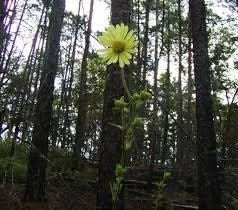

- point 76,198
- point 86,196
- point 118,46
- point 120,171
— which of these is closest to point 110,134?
point 118,46

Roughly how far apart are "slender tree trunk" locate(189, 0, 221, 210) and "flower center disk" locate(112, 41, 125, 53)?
4.76 m

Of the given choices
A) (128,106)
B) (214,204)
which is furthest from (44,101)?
(128,106)

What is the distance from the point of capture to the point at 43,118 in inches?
321

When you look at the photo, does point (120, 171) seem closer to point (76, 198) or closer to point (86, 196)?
point (76, 198)

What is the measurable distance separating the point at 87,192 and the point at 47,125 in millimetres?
1691

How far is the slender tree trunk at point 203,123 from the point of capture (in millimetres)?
5719

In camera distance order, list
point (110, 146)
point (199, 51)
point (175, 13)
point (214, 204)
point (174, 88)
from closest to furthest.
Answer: point (110, 146) → point (214, 204) → point (199, 51) → point (175, 13) → point (174, 88)

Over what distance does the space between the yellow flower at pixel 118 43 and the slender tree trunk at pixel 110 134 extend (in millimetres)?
2663

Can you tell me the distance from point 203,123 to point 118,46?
5.10 m

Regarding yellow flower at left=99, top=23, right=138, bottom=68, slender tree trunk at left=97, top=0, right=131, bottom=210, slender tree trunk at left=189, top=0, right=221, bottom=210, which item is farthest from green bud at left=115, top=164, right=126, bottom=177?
slender tree trunk at left=189, top=0, right=221, bottom=210

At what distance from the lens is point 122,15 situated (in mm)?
4207

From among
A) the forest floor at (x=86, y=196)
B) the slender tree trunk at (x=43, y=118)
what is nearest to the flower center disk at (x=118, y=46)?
the forest floor at (x=86, y=196)

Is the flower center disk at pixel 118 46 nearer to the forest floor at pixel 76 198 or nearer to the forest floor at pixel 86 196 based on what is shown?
the forest floor at pixel 86 196

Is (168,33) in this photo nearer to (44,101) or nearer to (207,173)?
(44,101)
